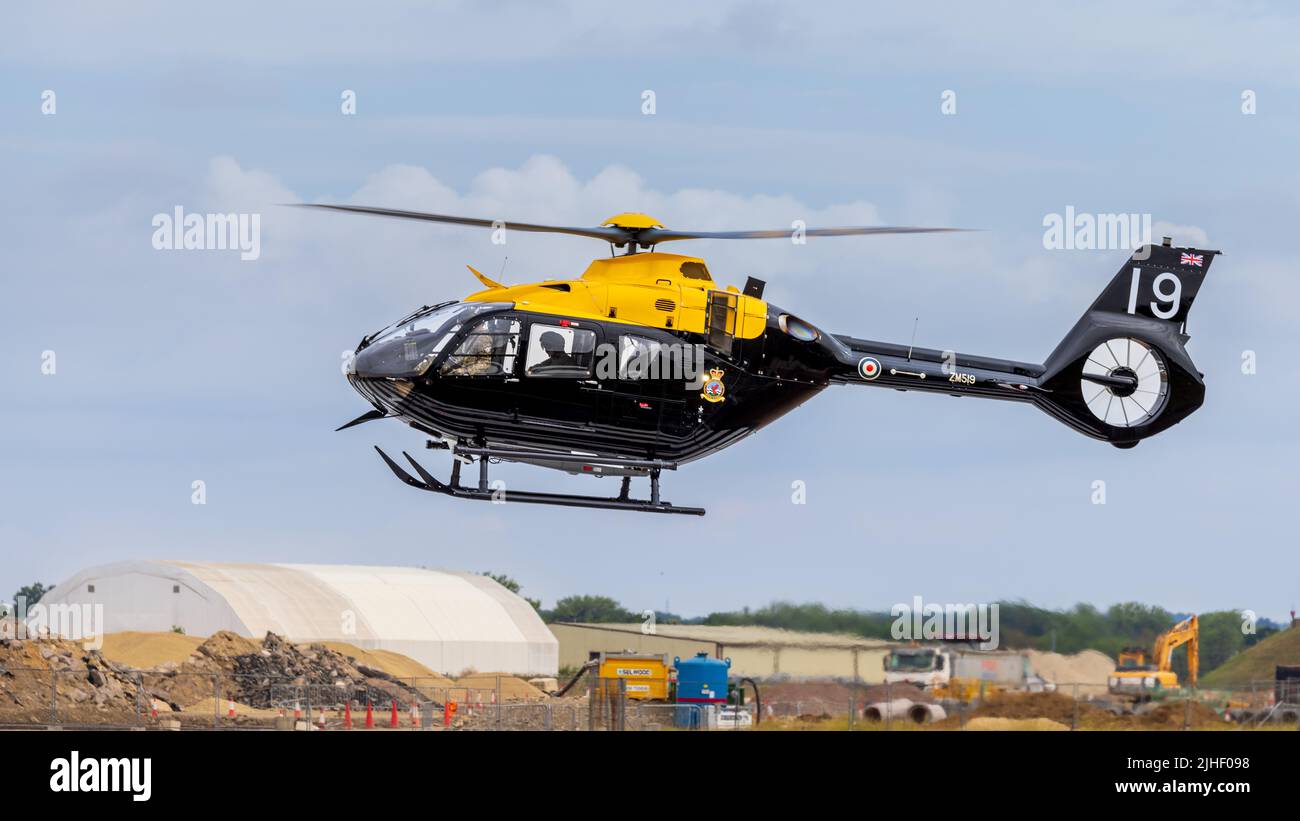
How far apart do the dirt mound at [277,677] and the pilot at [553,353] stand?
18.2 m

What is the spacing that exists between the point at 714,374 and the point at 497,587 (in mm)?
39187

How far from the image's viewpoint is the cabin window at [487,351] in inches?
1139

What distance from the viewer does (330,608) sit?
60.4m

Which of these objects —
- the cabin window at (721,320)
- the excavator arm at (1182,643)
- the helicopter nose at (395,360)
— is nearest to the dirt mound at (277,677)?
the helicopter nose at (395,360)

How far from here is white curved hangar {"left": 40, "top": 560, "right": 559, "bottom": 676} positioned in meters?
58.2

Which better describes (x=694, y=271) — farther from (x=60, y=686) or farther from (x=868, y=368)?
(x=60, y=686)

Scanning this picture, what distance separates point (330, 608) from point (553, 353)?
33301 mm

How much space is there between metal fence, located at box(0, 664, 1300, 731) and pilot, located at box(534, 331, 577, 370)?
24.6 ft

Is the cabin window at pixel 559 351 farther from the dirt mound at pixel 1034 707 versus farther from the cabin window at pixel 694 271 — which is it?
the dirt mound at pixel 1034 707

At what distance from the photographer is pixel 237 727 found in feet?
122
